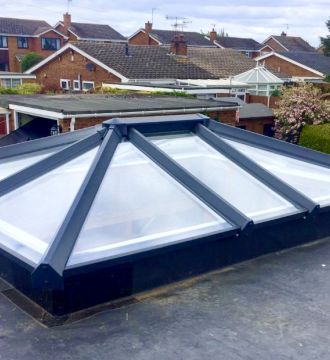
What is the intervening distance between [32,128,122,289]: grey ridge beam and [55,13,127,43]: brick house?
43362 mm

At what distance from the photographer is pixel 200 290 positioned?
15.5 ft

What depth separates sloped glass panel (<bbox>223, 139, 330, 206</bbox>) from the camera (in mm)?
6242

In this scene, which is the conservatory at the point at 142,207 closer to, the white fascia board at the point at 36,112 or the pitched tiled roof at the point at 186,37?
the white fascia board at the point at 36,112

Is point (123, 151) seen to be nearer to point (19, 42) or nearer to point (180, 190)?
point (180, 190)

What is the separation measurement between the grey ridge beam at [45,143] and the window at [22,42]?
43.6 metres

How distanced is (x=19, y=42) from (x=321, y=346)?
47.7 metres

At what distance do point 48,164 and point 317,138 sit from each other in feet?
35.3

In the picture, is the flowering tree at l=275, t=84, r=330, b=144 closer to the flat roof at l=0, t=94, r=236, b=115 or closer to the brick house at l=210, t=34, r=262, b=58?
the flat roof at l=0, t=94, r=236, b=115

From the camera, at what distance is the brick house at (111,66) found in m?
24.7

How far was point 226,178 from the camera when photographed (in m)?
5.85

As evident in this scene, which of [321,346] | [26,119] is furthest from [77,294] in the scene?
[26,119]

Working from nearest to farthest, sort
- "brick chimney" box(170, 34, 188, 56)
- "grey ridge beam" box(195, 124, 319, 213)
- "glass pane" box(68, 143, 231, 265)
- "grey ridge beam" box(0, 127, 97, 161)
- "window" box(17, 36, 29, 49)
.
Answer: "glass pane" box(68, 143, 231, 265), "grey ridge beam" box(195, 124, 319, 213), "grey ridge beam" box(0, 127, 97, 161), "brick chimney" box(170, 34, 188, 56), "window" box(17, 36, 29, 49)

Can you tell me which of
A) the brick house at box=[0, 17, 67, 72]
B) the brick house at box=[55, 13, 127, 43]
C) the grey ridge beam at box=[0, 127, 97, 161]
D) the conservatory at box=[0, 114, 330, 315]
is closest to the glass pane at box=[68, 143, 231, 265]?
the conservatory at box=[0, 114, 330, 315]

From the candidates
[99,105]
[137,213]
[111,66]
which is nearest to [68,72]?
[111,66]
